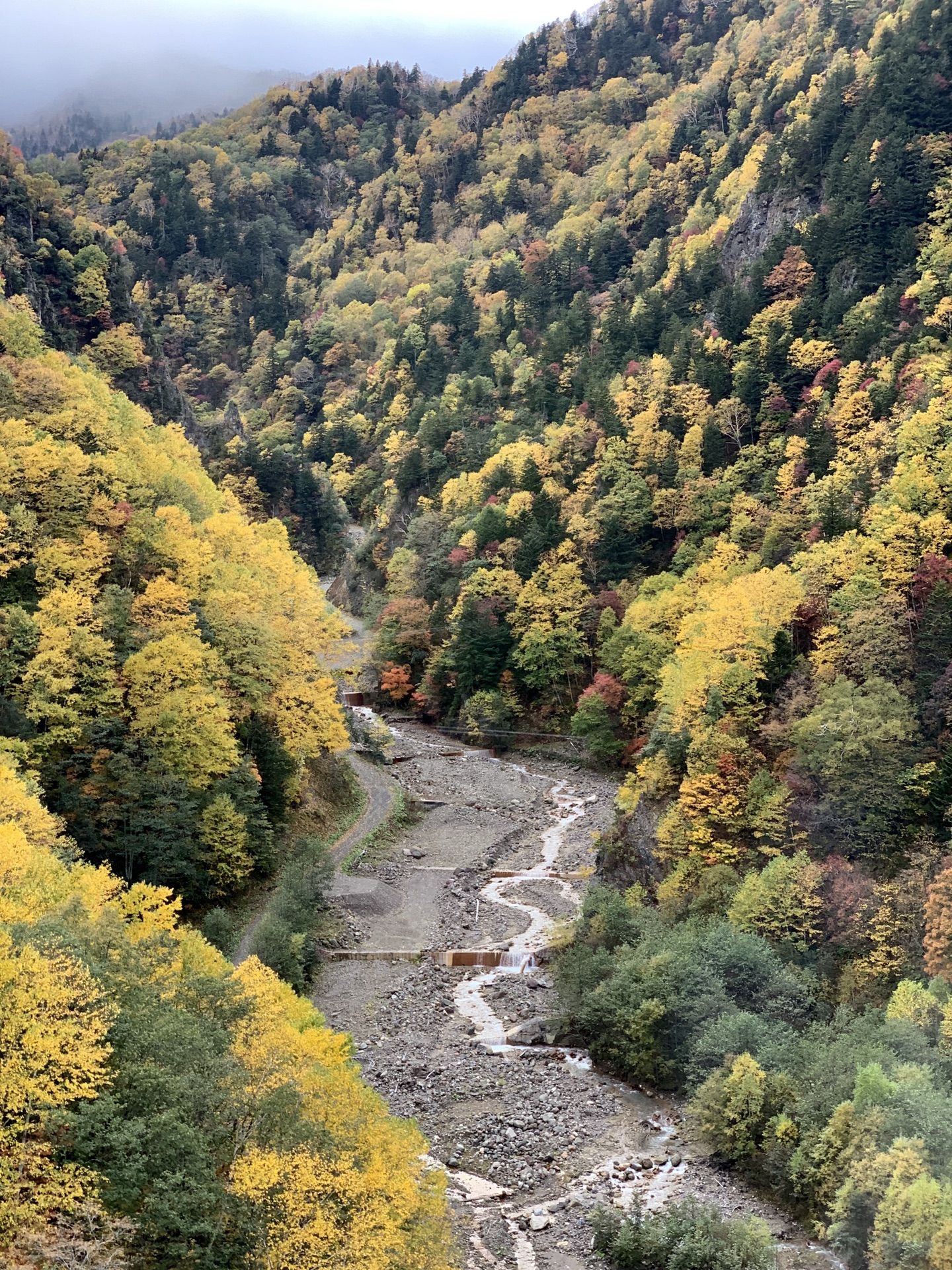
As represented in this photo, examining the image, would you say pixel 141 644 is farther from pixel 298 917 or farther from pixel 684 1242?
pixel 684 1242

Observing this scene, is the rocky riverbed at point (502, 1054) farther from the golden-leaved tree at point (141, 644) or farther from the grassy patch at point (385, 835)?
the golden-leaved tree at point (141, 644)

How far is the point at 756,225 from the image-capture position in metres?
101

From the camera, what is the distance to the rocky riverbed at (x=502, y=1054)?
35.0 m

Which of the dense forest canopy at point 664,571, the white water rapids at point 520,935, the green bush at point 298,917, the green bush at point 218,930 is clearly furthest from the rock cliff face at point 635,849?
the green bush at point 218,930

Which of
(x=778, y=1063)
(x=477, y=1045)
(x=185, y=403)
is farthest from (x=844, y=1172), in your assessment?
(x=185, y=403)

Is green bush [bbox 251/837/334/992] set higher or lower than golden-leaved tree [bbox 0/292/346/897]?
lower

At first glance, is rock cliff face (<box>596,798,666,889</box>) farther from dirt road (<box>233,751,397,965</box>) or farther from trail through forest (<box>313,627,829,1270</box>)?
dirt road (<box>233,751,397,965</box>)

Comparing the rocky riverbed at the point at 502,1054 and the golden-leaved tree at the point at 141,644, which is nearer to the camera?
the rocky riverbed at the point at 502,1054

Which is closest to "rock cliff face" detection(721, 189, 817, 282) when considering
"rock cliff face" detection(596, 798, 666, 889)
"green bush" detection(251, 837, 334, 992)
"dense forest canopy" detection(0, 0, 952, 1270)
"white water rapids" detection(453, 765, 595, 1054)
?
"dense forest canopy" detection(0, 0, 952, 1270)

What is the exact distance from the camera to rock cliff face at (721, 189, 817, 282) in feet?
317

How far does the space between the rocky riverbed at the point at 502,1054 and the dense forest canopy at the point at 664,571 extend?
217 cm

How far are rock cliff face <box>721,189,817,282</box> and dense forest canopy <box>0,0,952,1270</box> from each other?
0.36m

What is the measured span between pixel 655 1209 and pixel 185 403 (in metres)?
89.4

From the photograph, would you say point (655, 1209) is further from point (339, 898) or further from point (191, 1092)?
point (339, 898)
